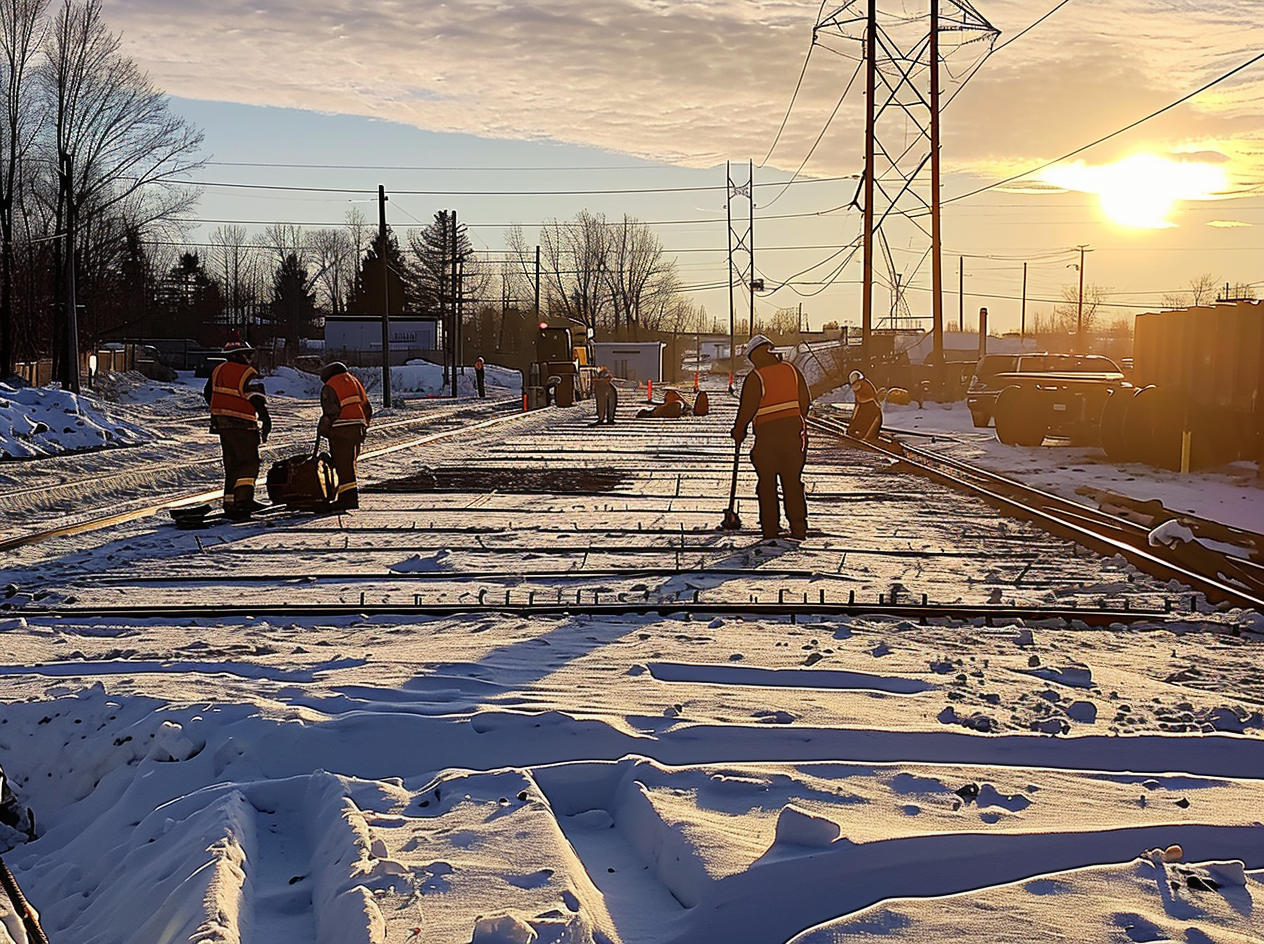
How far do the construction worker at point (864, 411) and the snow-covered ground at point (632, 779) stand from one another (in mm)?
18457

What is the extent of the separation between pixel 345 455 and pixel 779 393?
5.41 m

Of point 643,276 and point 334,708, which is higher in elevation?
point 643,276

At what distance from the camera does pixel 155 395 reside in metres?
47.8

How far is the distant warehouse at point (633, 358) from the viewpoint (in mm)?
84812

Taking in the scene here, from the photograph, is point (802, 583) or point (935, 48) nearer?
point (802, 583)

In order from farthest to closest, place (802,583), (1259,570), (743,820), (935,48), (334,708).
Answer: (935,48) < (1259,570) < (802,583) < (334,708) < (743,820)

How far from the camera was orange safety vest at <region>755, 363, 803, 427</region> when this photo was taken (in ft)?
38.0

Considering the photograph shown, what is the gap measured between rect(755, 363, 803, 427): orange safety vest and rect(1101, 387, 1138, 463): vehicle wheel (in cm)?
1226

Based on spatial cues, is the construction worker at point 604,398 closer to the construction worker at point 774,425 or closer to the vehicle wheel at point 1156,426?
the vehicle wheel at point 1156,426

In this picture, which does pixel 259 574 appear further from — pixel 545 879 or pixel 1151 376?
pixel 1151 376

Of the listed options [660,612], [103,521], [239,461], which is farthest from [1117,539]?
[103,521]

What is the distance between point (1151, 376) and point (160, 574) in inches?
692

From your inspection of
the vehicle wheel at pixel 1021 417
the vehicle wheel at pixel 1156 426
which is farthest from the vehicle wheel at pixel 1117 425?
the vehicle wheel at pixel 1021 417

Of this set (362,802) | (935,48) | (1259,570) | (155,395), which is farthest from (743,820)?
(155,395)
